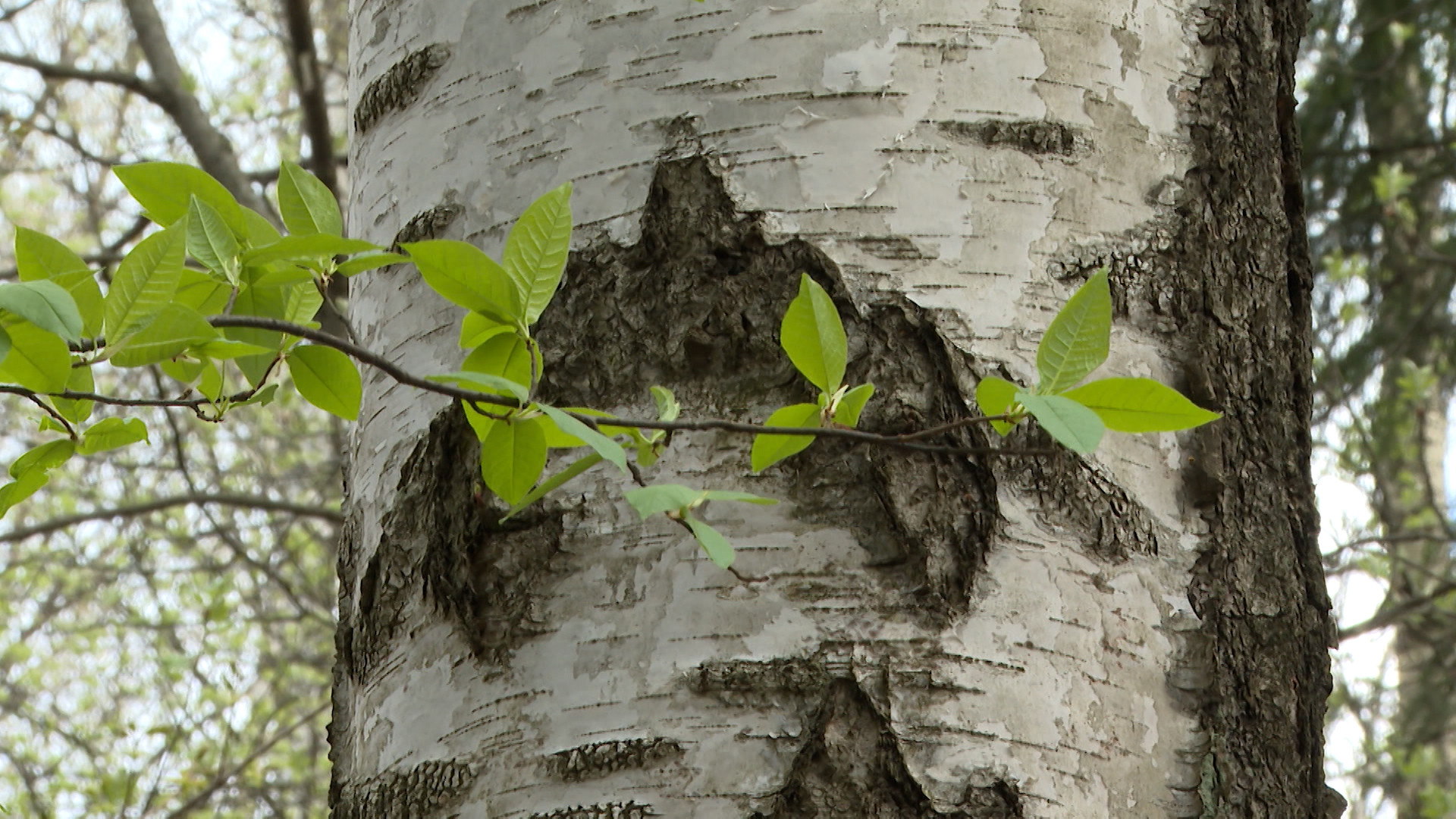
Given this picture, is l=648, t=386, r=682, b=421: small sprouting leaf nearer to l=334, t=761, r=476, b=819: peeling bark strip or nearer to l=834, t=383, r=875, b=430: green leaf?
l=834, t=383, r=875, b=430: green leaf

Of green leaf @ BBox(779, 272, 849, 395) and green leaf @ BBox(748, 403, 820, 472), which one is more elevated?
green leaf @ BBox(779, 272, 849, 395)

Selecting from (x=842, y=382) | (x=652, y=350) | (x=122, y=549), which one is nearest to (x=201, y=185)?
(x=652, y=350)

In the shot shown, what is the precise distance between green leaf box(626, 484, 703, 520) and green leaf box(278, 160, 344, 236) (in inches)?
10.2

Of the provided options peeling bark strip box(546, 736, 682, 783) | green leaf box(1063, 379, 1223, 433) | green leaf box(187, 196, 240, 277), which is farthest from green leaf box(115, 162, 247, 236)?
green leaf box(1063, 379, 1223, 433)

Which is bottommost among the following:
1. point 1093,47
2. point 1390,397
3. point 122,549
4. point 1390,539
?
point 1093,47

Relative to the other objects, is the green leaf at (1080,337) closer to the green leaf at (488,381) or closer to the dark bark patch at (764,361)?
the dark bark patch at (764,361)

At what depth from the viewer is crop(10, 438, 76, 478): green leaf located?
2.10 feet

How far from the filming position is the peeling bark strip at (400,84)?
34.6 inches

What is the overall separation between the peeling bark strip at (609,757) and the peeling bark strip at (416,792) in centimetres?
7

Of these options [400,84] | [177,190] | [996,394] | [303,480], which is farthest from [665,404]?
[303,480]

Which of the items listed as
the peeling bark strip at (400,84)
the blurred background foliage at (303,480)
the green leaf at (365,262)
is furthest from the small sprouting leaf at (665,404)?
the blurred background foliage at (303,480)

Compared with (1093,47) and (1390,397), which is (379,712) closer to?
(1093,47)

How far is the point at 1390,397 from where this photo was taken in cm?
473

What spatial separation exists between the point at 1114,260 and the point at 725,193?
0.26 meters
